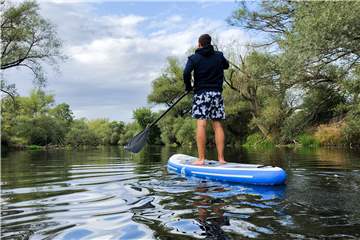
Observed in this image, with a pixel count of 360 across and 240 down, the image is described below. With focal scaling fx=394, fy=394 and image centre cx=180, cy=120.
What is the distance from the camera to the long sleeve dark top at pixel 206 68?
6852 millimetres

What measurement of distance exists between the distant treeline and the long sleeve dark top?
561 cm

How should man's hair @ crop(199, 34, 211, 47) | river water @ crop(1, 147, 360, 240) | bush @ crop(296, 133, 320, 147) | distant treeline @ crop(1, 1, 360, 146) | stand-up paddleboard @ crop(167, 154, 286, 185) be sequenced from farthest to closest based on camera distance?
bush @ crop(296, 133, 320, 147) < distant treeline @ crop(1, 1, 360, 146) < man's hair @ crop(199, 34, 211, 47) < stand-up paddleboard @ crop(167, 154, 286, 185) < river water @ crop(1, 147, 360, 240)

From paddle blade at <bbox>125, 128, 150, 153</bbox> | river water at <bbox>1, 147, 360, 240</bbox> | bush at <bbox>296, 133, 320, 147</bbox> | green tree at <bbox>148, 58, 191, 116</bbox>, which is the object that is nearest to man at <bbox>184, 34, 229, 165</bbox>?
river water at <bbox>1, 147, 360, 240</bbox>

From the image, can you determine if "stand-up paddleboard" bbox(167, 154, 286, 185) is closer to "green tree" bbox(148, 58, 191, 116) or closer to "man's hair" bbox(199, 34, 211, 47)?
"man's hair" bbox(199, 34, 211, 47)

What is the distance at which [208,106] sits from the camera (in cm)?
686

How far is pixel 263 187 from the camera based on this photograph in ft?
18.1

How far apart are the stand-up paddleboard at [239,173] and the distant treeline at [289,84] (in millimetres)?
6562

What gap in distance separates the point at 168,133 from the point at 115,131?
45.0m

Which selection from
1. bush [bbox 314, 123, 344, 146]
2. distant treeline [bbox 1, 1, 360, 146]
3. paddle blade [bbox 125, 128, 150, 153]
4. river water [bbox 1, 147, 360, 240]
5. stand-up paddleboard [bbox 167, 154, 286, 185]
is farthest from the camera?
bush [bbox 314, 123, 344, 146]

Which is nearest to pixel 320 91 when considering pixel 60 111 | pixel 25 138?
pixel 25 138

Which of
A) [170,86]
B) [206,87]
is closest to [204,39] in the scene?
[206,87]

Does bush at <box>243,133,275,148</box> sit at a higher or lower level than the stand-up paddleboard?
higher

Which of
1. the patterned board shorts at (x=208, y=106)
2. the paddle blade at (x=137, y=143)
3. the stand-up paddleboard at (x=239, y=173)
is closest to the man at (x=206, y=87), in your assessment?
the patterned board shorts at (x=208, y=106)

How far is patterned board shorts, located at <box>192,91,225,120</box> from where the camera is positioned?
684 cm
